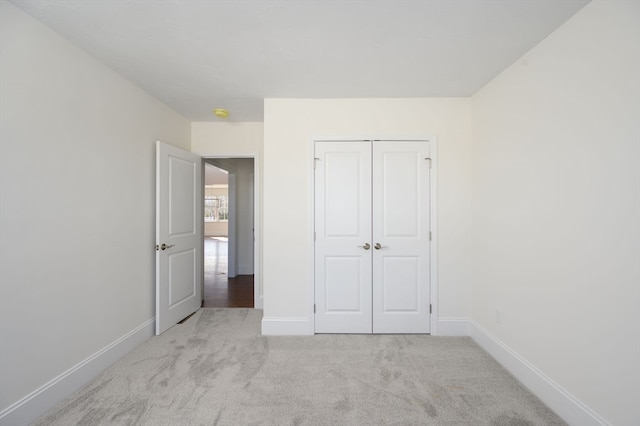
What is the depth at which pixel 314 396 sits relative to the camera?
195 centimetres

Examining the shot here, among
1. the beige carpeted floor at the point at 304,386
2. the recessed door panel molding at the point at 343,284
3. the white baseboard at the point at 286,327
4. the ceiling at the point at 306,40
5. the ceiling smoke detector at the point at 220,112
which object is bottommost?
the beige carpeted floor at the point at 304,386

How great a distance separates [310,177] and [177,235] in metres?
1.74

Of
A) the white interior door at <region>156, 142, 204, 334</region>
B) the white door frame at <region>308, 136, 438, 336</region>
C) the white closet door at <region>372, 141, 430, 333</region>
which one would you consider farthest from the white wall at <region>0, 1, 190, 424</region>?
the white closet door at <region>372, 141, 430, 333</region>

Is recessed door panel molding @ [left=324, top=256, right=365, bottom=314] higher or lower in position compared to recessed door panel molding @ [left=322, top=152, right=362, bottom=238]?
lower

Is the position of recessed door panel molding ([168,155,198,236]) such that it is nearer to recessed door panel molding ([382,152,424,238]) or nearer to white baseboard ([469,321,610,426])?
recessed door panel molding ([382,152,424,238])

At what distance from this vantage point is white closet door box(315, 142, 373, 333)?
9.62ft

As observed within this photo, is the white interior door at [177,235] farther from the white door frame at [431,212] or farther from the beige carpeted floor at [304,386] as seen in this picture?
the white door frame at [431,212]

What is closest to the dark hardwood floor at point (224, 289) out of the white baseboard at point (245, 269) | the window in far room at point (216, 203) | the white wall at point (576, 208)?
the white baseboard at point (245, 269)

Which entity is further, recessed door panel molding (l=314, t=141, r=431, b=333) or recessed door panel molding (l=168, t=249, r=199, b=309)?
recessed door panel molding (l=168, t=249, r=199, b=309)

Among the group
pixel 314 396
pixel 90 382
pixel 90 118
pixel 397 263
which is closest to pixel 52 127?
pixel 90 118

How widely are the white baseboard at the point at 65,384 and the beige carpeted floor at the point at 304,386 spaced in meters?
0.06

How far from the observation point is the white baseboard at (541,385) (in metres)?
1.62

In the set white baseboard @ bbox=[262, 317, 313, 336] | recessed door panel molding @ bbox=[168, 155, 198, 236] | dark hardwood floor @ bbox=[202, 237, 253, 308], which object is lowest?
dark hardwood floor @ bbox=[202, 237, 253, 308]

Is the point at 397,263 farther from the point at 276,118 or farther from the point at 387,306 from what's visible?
the point at 276,118
